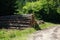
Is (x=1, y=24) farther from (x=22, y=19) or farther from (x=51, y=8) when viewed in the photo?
(x=51, y=8)

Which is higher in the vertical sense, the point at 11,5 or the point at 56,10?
the point at 11,5

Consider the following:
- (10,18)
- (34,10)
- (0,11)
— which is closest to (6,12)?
(0,11)

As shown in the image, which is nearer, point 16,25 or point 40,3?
point 16,25

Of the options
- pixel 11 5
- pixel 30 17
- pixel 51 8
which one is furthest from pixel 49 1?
pixel 30 17

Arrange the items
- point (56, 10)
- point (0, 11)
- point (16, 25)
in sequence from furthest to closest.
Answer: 1. point (56, 10)
2. point (0, 11)
3. point (16, 25)

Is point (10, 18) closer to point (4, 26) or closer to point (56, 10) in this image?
point (4, 26)

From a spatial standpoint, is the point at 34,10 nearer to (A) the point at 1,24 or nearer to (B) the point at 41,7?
(B) the point at 41,7

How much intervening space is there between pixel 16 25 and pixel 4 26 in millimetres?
1096

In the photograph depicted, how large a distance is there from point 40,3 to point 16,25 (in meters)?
21.0

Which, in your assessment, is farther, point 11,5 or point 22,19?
point 11,5

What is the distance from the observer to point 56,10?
129 ft

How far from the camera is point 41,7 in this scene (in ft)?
131

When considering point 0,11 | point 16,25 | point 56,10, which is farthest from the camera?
point 56,10

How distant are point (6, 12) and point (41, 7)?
14175 mm
